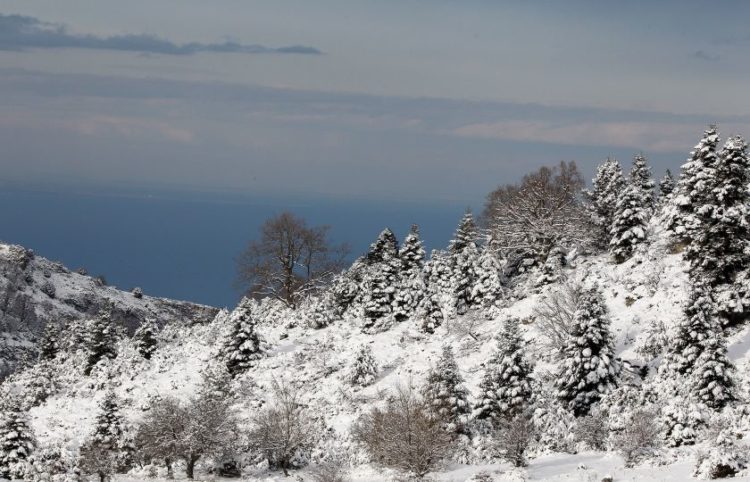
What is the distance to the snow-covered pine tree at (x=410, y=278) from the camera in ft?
165

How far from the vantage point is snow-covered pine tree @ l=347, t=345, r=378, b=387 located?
4038cm

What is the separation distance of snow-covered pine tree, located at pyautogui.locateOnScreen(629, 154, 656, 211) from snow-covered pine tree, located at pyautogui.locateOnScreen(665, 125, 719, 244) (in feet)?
69.1

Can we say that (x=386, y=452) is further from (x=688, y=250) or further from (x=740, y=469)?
(x=688, y=250)

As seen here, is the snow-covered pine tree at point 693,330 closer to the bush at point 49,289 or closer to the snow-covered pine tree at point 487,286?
the snow-covered pine tree at point 487,286

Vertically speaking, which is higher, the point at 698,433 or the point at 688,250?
the point at 688,250

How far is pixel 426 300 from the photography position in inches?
1917

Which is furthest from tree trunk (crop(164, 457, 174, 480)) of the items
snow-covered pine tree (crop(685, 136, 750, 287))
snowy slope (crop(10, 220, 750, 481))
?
snow-covered pine tree (crop(685, 136, 750, 287))

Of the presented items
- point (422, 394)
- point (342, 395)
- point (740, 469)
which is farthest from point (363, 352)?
point (740, 469)

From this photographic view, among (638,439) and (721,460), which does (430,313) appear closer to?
(638,439)

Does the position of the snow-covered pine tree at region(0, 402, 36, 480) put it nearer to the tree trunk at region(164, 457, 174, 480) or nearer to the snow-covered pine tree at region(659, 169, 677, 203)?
the tree trunk at region(164, 457, 174, 480)

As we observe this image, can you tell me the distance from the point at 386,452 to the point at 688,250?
21.7 metres

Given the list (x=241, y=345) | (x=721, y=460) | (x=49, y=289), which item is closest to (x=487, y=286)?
(x=241, y=345)

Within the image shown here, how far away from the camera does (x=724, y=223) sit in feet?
112

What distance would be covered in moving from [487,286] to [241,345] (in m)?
18.9
